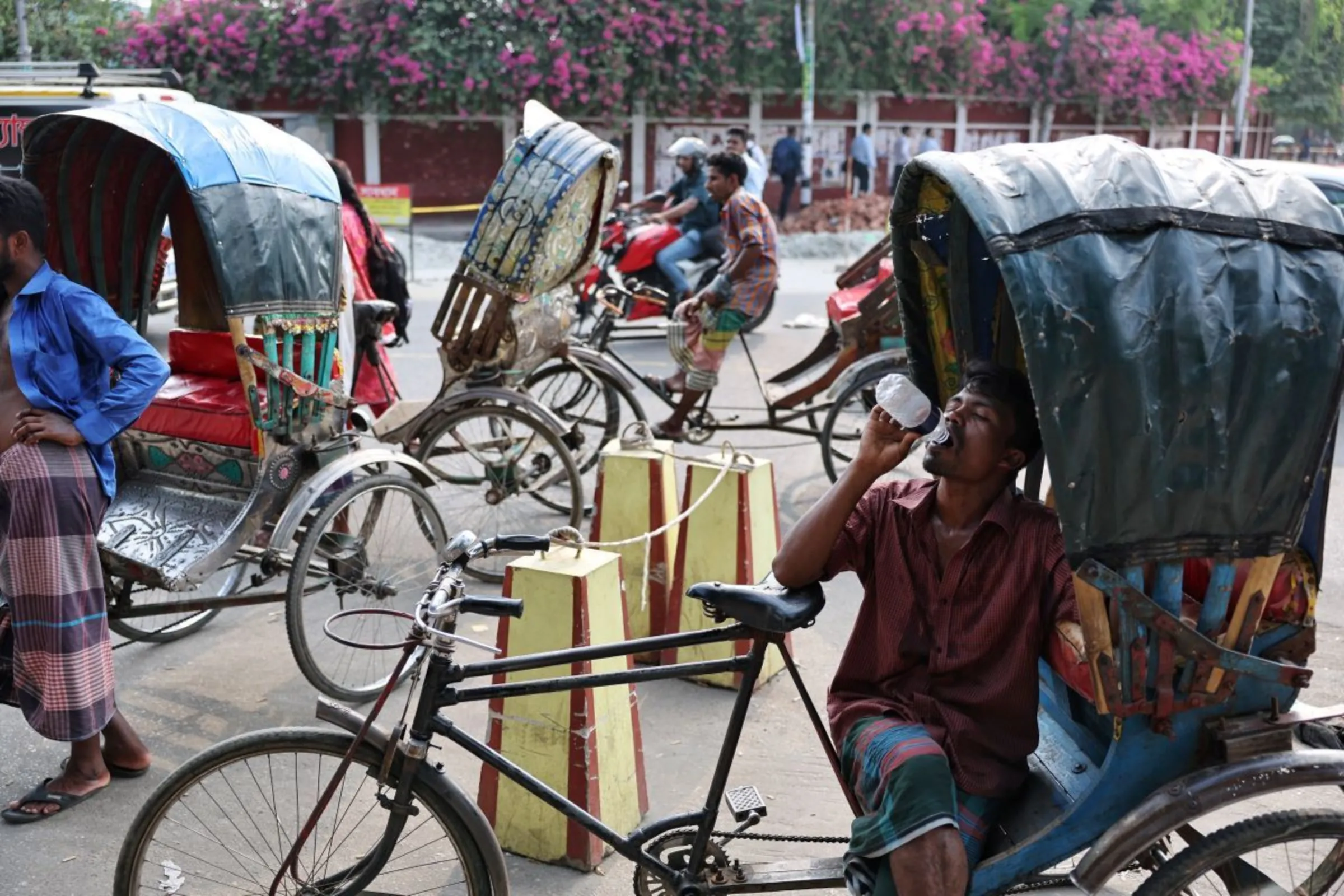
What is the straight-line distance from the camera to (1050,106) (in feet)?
76.6

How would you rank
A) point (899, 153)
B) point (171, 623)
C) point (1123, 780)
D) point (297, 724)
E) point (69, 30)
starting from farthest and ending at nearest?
point (899, 153) → point (69, 30) → point (171, 623) → point (297, 724) → point (1123, 780)

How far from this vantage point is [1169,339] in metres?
2.05

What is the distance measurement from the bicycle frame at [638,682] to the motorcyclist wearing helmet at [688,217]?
7.91 meters

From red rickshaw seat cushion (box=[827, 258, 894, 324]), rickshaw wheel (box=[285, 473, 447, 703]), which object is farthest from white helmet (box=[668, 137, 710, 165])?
rickshaw wheel (box=[285, 473, 447, 703])

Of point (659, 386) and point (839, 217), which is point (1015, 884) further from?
point (839, 217)

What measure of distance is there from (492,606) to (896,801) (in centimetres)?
83

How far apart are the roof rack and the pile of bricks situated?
34.9ft

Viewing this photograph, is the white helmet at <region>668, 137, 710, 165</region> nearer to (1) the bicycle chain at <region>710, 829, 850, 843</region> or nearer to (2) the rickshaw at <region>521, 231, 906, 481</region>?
(2) the rickshaw at <region>521, 231, 906, 481</region>

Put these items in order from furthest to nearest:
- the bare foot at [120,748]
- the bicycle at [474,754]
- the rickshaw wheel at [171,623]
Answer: the rickshaw wheel at [171,623] < the bare foot at [120,748] < the bicycle at [474,754]

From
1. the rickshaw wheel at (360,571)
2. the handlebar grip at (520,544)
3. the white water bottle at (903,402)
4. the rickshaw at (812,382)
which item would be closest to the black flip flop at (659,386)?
the rickshaw at (812,382)

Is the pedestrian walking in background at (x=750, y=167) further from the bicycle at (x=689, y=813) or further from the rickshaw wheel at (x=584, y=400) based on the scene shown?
the bicycle at (x=689, y=813)

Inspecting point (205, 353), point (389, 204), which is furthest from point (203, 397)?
point (389, 204)

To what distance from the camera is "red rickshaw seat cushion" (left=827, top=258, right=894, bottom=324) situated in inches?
270

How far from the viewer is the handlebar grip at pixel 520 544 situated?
2.53m
